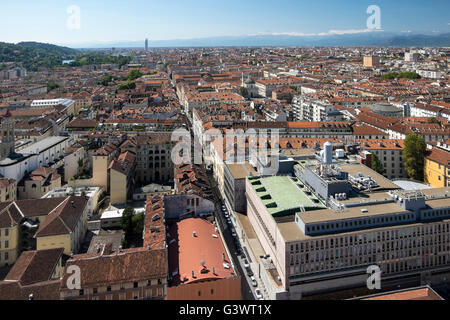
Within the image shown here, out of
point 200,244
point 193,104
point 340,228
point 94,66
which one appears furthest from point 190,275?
point 94,66

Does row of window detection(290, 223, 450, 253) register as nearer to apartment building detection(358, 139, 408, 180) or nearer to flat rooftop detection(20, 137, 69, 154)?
apartment building detection(358, 139, 408, 180)

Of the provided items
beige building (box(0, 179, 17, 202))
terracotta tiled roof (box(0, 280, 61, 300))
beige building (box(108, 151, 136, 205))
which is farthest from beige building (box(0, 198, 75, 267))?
terracotta tiled roof (box(0, 280, 61, 300))

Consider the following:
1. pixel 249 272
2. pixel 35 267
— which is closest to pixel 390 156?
pixel 249 272

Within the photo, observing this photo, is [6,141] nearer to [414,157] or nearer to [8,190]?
[8,190]

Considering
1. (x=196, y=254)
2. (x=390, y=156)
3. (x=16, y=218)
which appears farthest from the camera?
(x=390, y=156)

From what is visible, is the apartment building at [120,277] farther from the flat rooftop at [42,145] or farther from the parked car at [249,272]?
the flat rooftop at [42,145]
